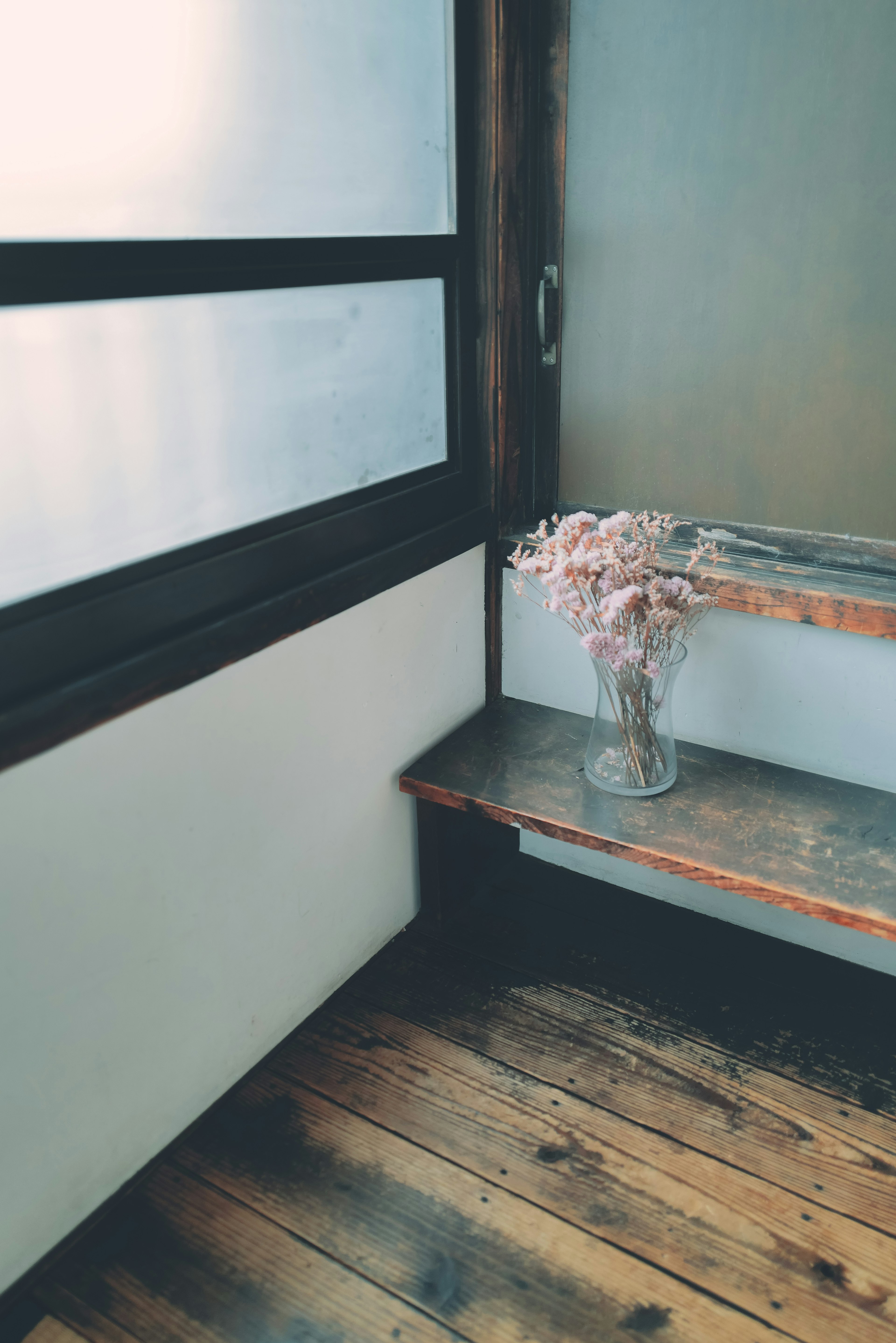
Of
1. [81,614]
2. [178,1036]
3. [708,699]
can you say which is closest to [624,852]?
[708,699]

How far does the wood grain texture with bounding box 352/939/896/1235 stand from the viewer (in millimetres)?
1520

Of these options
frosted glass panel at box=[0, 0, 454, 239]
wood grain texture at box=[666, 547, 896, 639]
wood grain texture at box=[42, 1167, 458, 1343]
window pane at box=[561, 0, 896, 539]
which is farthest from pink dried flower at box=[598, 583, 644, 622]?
wood grain texture at box=[42, 1167, 458, 1343]

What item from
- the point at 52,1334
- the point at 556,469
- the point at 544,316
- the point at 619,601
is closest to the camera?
the point at 52,1334

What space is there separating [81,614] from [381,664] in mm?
718

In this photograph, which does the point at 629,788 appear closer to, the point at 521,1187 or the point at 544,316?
the point at 521,1187

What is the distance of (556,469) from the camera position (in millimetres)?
2041

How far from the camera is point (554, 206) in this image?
6.15ft

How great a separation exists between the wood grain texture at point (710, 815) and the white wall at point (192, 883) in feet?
0.60

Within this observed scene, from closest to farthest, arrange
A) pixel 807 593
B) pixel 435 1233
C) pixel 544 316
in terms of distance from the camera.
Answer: pixel 435 1233
pixel 807 593
pixel 544 316

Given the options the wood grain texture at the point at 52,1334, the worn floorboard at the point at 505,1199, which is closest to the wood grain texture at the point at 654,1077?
the worn floorboard at the point at 505,1199

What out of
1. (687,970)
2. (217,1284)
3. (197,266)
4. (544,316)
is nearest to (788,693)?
(687,970)

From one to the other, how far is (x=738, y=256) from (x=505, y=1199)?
A: 1.75m

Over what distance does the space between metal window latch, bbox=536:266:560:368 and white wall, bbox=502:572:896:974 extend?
1.71ft

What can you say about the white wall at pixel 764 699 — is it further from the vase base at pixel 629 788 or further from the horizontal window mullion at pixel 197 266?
the horizontal window mullion at pixel 197 266
